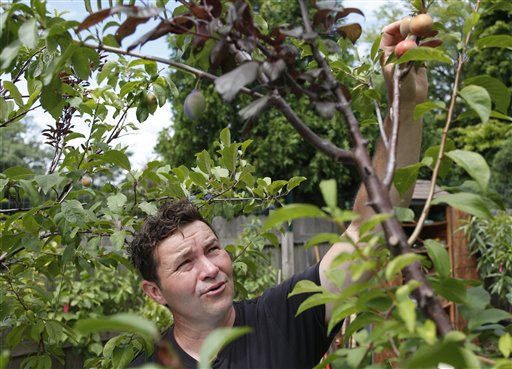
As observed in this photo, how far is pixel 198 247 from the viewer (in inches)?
63.7

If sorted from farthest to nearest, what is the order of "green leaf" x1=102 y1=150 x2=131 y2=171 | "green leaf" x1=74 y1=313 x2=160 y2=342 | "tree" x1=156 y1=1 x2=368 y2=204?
1. "tree" x1=156 y1=1 x2=368 y2=204
2. "green leaf" x1=102 y1=150 x2=131 y2=171
3. "green leaf" x1=74 y1=313 x2=160 y2=342

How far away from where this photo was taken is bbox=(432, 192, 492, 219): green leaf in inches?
28.3

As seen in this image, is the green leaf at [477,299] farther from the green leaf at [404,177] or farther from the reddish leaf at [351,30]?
the reddish leaf at [351,30]

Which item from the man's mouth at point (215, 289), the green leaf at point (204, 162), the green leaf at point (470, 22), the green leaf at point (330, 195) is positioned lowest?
the man's mouth at point (215, 289)

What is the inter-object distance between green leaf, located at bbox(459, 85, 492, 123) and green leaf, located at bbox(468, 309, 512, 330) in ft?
0.80

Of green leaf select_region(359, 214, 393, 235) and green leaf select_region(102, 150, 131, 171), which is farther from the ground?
green leaf select_region(359, 214, 393, 235)

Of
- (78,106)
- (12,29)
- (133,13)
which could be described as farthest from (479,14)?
(78,106)

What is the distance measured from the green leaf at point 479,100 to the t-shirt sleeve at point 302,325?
2.79ft

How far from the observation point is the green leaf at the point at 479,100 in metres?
0.76

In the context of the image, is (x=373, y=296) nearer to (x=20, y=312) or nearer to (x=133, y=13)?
(x=133, y=13)

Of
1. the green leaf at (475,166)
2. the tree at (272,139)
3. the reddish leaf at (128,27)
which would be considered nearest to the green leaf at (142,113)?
the reddish leaf at (128,27)

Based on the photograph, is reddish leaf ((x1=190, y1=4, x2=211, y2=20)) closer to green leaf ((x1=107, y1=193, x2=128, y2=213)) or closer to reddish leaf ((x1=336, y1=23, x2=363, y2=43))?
reddish leaf ((x1=336, y1=23, x2=363, y2=43))

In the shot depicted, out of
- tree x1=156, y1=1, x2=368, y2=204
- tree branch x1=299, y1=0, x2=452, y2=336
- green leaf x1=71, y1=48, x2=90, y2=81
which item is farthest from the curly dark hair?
tree x1=156, y1=1, x2=368, y2=204

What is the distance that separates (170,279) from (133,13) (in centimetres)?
96
